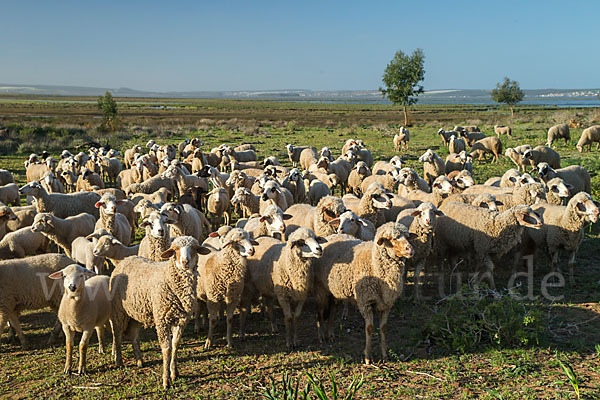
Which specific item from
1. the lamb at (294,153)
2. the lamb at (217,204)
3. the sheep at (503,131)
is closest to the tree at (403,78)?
the sheep at (503,131)

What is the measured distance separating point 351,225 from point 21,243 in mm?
7220

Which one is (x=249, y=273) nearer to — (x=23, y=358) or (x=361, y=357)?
(x=361, y=357)

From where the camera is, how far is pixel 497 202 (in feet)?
33.7

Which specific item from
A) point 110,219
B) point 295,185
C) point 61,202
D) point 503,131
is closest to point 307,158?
point 295,185

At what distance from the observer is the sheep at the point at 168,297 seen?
6.22 meters

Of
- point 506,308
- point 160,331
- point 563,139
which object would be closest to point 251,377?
point 160,331

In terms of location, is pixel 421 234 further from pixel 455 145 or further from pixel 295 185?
pixel 455 145

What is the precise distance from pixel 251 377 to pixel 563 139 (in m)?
31.6

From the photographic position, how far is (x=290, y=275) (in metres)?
7.18

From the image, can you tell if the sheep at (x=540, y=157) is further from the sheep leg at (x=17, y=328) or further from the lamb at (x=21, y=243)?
the sheep leg at (x=17, y=328)

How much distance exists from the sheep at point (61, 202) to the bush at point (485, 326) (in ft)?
32.7

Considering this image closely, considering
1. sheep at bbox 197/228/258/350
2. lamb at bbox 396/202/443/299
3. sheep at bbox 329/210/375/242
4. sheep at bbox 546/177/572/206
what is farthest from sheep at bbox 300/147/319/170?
sheep at bbox 197/228/258/350

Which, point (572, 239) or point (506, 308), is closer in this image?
point (506, 308)

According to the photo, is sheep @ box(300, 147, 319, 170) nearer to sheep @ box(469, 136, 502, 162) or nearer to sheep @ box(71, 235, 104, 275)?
sheep @ box(469, 136, 502, 162)
